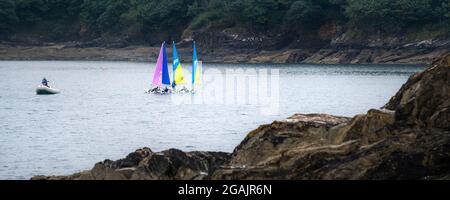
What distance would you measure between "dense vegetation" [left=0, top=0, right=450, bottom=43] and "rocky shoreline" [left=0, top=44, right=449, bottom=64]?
3708mm

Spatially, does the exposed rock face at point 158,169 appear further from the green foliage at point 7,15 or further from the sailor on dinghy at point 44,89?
the green foliage at point 7,15

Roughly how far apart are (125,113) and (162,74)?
20.8m

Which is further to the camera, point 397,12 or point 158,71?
point 397,12

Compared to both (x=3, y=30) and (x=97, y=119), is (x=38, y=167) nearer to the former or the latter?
(x=97, y=119)

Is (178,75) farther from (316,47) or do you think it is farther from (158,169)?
(158,169)

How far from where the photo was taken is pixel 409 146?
27547mm

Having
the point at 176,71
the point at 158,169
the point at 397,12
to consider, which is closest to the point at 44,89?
the point at 176,71

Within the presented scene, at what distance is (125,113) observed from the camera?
76438 mm

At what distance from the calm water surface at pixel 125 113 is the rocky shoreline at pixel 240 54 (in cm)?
376

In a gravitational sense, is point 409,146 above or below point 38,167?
above

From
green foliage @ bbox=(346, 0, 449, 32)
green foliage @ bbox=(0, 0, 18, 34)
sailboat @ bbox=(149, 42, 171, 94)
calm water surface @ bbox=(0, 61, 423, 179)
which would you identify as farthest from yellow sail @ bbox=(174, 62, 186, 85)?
green foliage @ bbox=(0, 0, 18, 34)

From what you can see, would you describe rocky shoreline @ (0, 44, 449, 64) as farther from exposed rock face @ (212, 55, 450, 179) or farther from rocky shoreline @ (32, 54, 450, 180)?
exposed rock face @ (212, 55, 450, 179)

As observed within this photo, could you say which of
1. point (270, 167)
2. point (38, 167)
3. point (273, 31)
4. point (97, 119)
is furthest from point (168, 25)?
point (270, 167)

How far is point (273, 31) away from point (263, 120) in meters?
91.8
